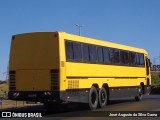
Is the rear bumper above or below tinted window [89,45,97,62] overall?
below

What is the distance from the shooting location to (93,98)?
22.5 m

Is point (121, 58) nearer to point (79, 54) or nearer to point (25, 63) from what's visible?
point (79, 54)

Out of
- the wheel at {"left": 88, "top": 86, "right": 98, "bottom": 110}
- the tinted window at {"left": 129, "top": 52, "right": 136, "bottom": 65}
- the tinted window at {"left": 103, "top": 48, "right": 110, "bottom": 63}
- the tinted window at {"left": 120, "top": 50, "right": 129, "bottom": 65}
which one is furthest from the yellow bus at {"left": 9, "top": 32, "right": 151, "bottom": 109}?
the tinted window at {"left": 129, "top": 52, "right": 136, "bottom": 65}

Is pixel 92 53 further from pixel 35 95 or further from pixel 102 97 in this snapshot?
pixel 35 95

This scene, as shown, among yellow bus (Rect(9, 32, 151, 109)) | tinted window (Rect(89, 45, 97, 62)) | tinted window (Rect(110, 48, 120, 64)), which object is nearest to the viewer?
yellow bus (Rect(9, 32, 151, 109))

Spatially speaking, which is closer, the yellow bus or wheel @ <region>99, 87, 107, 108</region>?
the yellow bus

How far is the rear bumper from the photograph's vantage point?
759 inches

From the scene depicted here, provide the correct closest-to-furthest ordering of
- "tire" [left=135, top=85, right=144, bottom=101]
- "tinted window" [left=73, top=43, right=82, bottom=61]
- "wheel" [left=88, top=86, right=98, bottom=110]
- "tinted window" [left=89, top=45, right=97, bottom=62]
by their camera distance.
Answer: "tinted window" [left=73, top=43, right=82, bottom=61] → "wheel" [left=88, top=86, right=98, bottom=110] → "tinted window" [left=89, top=45, right=97, bottom=62] → "tire" [left=135, top=85, right=144, bottom=101]

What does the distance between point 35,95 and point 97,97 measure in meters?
4.12

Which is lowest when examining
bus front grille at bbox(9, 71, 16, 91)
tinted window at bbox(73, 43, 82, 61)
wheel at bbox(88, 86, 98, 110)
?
wheel at bbox(88, 86, 98, 110)

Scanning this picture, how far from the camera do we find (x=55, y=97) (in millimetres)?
19234

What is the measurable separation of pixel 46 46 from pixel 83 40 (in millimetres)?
2453

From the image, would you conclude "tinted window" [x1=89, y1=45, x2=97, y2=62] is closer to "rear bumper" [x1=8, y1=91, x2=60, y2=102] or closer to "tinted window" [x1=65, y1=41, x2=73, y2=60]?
"tinted window" [x1=65, y1=41, x2=73, y2=60]

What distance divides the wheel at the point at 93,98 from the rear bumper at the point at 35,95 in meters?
2.86
